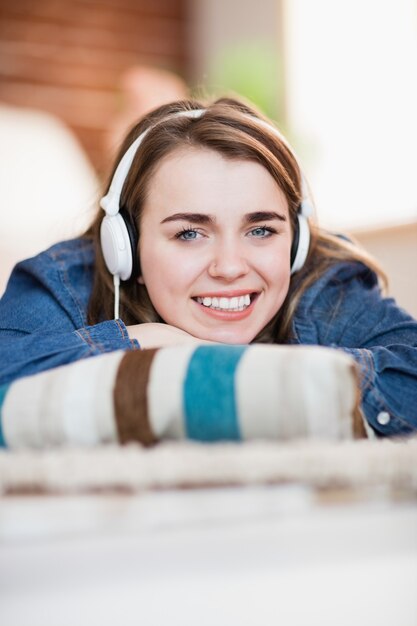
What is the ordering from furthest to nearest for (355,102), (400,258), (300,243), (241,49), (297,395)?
1. (241,49)
2. (355,102)
3. (400,258)
4. (300,243)
5. (297,395)

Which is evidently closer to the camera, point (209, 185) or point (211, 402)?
point (211, 402)

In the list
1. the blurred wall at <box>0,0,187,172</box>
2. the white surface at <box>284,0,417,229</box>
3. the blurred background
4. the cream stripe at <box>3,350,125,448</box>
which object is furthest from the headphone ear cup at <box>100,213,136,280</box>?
the blurred wall at <box>0,0,187,172</box>

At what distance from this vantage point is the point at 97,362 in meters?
0.68

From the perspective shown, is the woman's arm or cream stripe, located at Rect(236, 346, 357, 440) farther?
the woman's arm

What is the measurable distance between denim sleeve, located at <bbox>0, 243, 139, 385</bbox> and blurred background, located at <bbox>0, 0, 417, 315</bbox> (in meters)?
1.44

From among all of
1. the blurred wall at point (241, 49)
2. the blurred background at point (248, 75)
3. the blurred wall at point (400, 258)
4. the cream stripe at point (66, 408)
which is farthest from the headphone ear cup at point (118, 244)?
the blurred wall at point (241, 49)

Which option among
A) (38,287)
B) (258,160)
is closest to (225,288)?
(258,160)

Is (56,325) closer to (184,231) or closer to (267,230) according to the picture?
(184,231)

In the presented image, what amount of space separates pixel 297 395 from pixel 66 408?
0.66 ft

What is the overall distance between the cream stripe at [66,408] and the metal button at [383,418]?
1.26ft

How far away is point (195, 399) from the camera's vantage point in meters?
0.62

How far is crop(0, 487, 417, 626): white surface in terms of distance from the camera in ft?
1.43

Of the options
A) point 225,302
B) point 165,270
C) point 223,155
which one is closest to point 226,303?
point 225,302

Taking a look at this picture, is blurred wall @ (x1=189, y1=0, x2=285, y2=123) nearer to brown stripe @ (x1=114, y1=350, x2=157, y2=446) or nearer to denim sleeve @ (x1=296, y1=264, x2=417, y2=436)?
denim sleeve @ (x1=296, y1=264, x2=417, y2=436)
